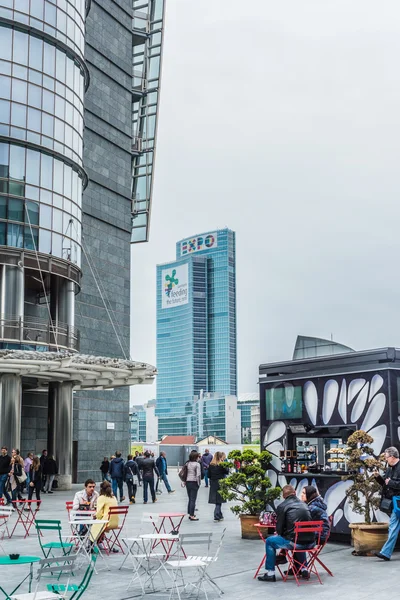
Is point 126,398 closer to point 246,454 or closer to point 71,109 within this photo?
point 71,109

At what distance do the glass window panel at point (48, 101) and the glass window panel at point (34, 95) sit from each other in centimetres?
23

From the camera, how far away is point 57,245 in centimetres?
3241

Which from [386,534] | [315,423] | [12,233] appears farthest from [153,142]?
[386,534]

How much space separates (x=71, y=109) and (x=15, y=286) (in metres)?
9.04

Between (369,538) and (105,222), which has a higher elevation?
(105,222)

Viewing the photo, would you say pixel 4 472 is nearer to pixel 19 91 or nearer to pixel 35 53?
pixel 19 91

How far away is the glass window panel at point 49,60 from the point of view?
32.8 m

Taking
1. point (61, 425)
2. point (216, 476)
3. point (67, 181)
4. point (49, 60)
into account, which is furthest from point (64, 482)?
point (49, 60)

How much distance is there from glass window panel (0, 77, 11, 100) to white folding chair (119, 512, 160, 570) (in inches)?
820

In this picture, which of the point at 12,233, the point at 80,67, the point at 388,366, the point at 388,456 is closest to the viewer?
the point at 388,456

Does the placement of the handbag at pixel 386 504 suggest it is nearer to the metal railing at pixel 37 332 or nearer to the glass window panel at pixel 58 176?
the metal railing at pixel 37 332

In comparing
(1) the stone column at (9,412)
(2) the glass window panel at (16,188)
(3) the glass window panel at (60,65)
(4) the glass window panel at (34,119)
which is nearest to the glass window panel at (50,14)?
(3) the glass window panel at (60,65)

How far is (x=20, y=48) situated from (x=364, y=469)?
26.0 metres

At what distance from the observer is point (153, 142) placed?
49.7 m
